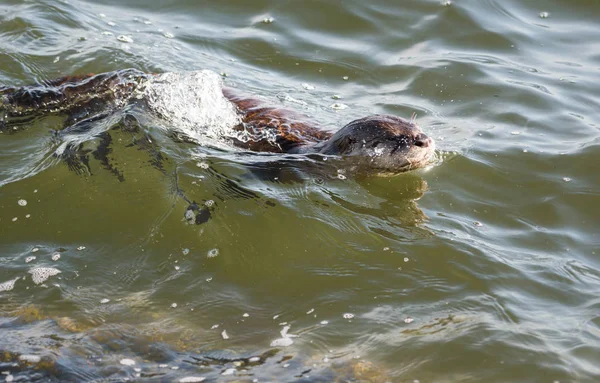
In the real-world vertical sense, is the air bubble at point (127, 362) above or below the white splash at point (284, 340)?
above

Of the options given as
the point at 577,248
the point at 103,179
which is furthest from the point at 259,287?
the point at 577,248

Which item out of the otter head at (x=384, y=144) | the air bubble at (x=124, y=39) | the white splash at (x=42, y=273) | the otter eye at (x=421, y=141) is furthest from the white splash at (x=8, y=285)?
the air bubble at (x=124, y=39)

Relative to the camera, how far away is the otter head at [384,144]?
5.63 meters

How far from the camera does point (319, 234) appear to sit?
529cm

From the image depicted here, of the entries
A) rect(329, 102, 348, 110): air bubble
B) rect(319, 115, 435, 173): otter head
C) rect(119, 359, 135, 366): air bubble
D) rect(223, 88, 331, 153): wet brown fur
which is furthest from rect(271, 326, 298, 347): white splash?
rect(329, 102, 348, 110): air bubble

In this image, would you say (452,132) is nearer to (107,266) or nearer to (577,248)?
(577,248)

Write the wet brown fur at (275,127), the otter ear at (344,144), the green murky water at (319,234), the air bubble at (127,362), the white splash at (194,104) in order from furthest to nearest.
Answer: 1. the white splash at (194,104)
2. the wet brown fur at (275,127)
3. the otter ear at (344,144)
4. the green murky water at (319,234)
5. the air bubble at (127,362)

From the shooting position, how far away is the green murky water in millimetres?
4055

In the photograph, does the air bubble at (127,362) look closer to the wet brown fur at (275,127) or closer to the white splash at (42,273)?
the white splash at (42,273)

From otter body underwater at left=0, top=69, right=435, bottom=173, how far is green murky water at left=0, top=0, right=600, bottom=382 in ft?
0.67

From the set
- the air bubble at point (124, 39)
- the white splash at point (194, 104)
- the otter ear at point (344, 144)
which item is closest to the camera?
the otter ear at point (344, 144)

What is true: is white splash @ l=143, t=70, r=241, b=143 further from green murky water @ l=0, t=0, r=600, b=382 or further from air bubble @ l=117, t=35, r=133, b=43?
air bubble @ l=117, t=35, r=133, b=43

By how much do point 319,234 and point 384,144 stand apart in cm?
97

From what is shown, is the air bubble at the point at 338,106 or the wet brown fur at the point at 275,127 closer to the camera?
the wet brown fur at the point at 275,127
